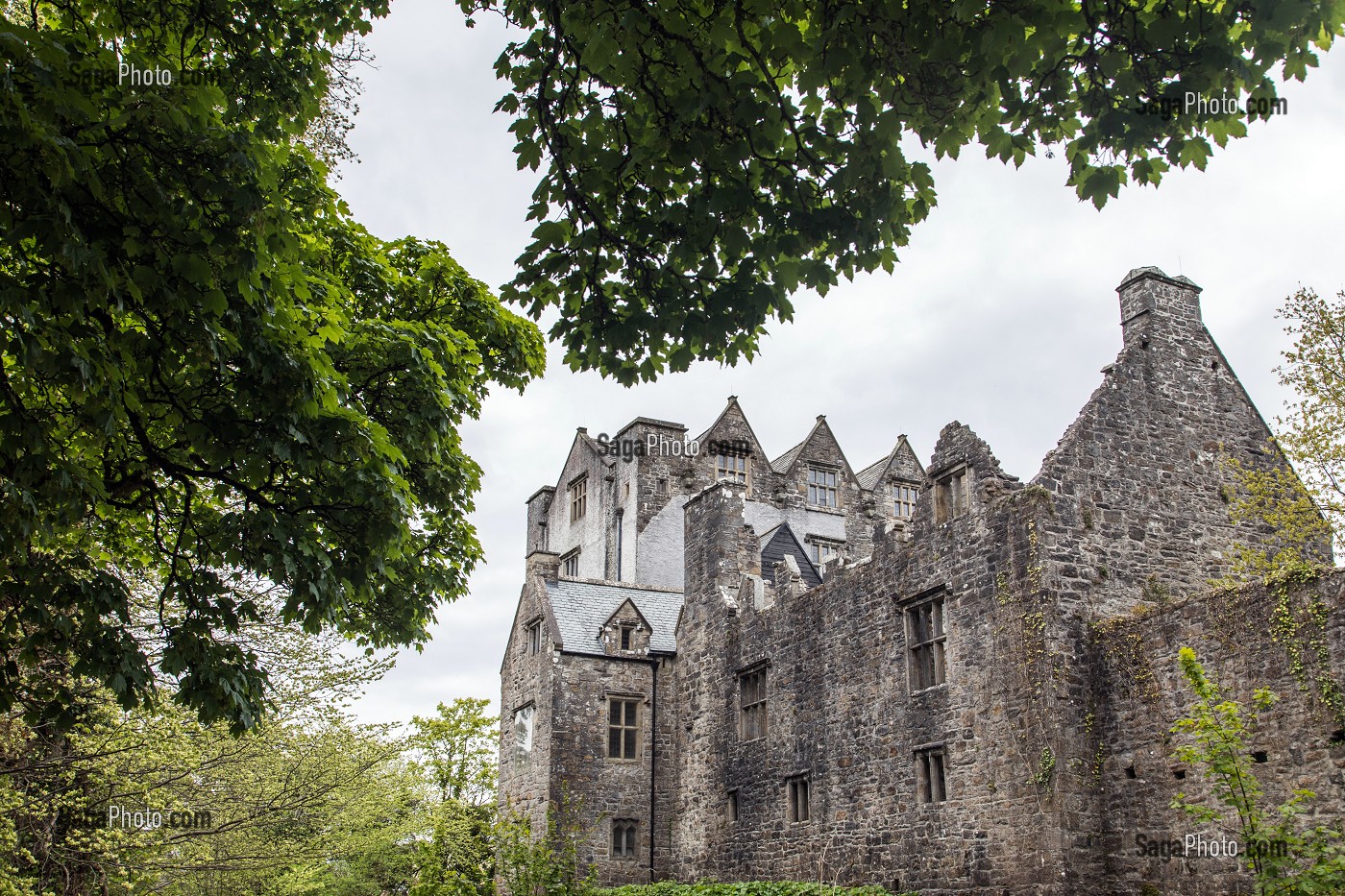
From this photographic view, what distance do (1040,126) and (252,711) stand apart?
797cm

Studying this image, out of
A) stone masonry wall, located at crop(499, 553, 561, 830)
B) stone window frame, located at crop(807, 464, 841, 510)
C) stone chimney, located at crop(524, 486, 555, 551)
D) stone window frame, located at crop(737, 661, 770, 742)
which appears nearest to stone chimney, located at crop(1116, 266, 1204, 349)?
stone window frame, located at crop(737, 661, 770, 742)

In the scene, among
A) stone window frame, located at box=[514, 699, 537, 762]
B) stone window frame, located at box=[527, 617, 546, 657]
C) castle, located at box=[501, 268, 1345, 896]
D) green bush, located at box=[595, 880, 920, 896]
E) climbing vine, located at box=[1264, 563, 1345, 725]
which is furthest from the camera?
stone window frame, located at box=[527, 617, 546, 657]

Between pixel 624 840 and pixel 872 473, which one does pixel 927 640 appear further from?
pixel 872 473

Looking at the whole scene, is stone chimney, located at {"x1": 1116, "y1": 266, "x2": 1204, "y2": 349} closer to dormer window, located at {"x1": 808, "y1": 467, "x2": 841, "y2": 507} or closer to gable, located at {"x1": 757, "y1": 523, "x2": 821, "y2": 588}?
gable, located at {"x1": 757, "y1": 523, "x2": 821, "y2": 588}

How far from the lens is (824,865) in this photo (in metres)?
20.9

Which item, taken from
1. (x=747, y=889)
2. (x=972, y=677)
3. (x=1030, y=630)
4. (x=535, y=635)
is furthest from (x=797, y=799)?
(x=535, y=635)

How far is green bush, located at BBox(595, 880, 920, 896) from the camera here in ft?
60.6

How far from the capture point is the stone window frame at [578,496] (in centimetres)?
4109

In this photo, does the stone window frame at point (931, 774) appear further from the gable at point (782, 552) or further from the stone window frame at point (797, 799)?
the gable at point (782, 552)

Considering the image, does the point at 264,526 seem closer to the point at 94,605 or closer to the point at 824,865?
the point at 94,605

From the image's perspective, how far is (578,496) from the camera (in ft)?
137

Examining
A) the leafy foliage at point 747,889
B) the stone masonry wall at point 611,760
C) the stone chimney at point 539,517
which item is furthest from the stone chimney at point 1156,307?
the stone chimney at point 539,517

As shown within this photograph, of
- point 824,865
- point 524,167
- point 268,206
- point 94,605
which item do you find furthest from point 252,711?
point 824,865

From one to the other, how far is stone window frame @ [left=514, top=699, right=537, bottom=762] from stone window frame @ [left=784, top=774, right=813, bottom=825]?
825 cm
